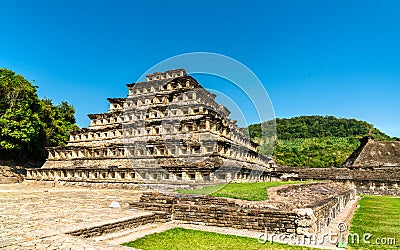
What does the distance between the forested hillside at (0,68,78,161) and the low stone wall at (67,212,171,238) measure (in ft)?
98.0

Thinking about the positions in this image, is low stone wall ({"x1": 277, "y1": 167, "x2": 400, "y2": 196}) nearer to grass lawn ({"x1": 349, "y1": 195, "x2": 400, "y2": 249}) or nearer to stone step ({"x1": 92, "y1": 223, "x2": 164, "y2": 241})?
grass lawn ({"x1": 349, "y1": 195, "x2": 400, "y2": 249})

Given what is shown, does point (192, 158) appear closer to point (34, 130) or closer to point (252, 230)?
point (252, 230)

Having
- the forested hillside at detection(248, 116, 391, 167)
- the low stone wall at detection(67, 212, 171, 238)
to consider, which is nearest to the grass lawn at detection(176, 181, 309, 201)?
the low stone wall at detection(67, 212, 171, 238)

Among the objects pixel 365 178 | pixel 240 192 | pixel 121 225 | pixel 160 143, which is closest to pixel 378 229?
pixel 240 192

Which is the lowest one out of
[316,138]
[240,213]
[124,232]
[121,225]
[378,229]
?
[124,232]

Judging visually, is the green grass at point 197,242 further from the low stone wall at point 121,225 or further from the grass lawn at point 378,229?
the grass lawn at point 378,229

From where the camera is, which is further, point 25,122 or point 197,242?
point 25,122

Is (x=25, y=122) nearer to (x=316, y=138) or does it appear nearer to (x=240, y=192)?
(x=240, y=192)

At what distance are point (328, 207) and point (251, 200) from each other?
314 centimetres

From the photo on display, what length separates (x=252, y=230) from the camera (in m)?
9.51

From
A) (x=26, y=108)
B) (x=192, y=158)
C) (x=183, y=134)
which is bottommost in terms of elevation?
(x=192, y=158)

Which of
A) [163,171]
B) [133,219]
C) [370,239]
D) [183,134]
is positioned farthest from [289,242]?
[183,134]

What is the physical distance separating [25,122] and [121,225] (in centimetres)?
3150

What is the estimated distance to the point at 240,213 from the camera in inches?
392
